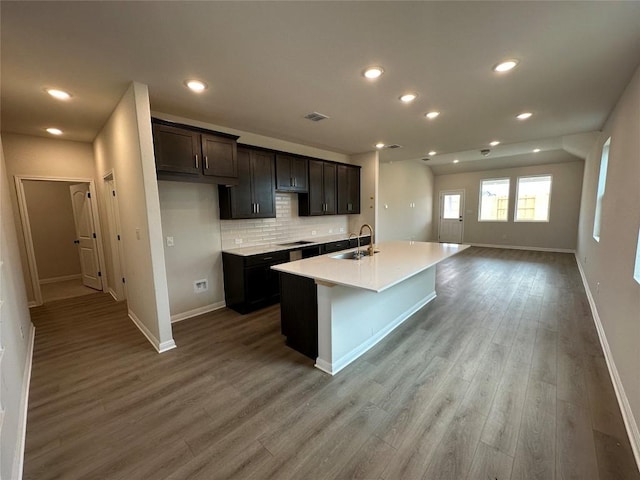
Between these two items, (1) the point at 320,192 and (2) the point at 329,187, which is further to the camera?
(2) the point at 329,187

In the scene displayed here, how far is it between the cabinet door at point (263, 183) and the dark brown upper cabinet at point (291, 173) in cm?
13

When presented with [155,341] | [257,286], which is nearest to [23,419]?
[155,341]

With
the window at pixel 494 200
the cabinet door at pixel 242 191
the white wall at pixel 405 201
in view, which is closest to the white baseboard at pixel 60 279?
the cabinet door at pixel 242 191

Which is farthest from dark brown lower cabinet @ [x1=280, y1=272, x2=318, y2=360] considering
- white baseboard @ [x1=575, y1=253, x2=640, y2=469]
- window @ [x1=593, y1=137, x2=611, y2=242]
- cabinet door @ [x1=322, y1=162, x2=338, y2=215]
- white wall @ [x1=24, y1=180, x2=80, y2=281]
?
white wall @ [x1=24, y1=180, x2=80, y2=281]

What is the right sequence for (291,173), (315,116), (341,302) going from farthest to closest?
(291,173) < (315,116) < (341,302)

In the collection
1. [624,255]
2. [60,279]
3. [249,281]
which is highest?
[624,255]

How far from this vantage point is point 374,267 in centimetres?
246

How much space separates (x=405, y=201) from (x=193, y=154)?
649cm

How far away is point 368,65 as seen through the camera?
2162 millimetres

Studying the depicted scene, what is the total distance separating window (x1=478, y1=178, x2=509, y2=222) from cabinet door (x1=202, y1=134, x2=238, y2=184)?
8.35 meters

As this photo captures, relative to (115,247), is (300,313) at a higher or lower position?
lower

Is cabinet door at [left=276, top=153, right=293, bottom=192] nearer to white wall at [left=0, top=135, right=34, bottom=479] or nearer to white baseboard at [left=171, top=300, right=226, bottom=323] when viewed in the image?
white baseboard at [left=171, top=300, right=226, bottom=323]

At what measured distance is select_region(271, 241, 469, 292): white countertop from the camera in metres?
2.01

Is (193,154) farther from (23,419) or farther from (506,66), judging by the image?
(506,66)
